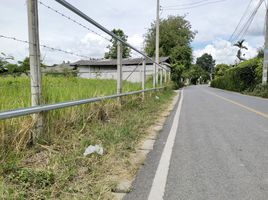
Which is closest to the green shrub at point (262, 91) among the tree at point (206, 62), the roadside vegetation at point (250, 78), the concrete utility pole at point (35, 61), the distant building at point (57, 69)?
the roadside vegetation at point (250, 78)

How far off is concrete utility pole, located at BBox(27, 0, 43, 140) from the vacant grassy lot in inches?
6.0

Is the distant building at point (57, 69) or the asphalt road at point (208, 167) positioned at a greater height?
the distant building at point (57, 69)

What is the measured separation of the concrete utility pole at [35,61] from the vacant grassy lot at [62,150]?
151 mm

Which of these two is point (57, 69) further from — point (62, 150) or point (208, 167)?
point (208, 167)

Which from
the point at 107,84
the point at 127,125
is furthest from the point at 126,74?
the point at 127,125

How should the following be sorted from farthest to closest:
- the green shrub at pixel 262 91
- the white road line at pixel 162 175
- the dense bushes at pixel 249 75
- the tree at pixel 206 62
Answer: the tree at pixel 206 62 < the dense bushes at pixel 249 75 < the green shrub at pixel 262 91 < the white road line at pixel 162 175

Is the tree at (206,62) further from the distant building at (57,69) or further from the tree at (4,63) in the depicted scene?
the tree at (4,63)

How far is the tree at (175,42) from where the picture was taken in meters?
47.4

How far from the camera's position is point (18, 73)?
394 cm

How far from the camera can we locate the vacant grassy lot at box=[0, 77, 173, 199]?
9.05 ft

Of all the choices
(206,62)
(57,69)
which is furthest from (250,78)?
(206,62)

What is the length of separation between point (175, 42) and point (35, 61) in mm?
50512

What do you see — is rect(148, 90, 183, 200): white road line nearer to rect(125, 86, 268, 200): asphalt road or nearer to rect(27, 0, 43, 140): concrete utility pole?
rect(125, 86, 268, 200): asphalt road

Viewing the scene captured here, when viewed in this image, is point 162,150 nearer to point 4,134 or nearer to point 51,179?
point 51,179
